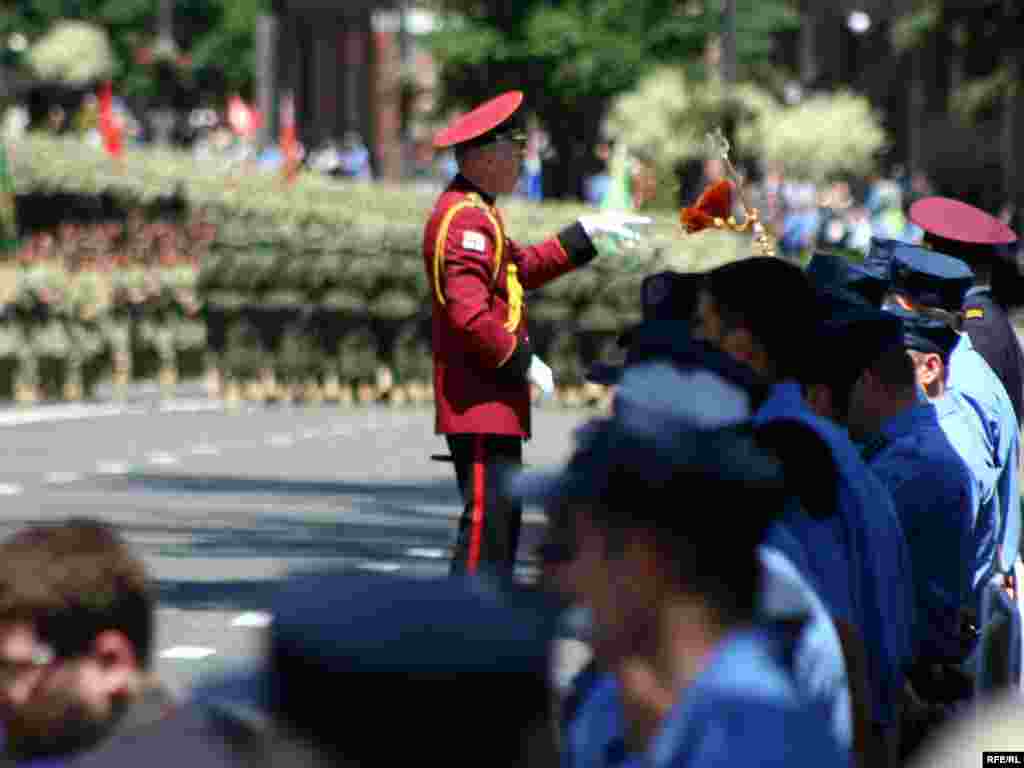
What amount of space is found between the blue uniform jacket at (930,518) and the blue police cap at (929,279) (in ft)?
4.34

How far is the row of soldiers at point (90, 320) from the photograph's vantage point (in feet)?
98.5

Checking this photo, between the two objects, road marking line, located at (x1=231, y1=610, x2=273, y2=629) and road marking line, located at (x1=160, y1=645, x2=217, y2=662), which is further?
road marking line, located at (x1=231, y1=610, x2=273, y2=629)

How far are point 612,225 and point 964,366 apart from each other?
1.84 m

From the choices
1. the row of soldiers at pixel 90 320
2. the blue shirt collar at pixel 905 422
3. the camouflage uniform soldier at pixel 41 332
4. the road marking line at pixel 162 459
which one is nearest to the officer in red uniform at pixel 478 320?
the blue shirt collar at pixel 905 422

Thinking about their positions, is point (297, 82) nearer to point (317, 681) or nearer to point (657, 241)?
point (657, 241)

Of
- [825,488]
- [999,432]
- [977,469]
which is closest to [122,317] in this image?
[999,432]

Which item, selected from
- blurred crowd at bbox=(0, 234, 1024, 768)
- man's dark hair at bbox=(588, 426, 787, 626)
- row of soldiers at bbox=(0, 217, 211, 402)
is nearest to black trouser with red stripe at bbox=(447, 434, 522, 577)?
→ blurred crowd at bbox=(0, 234, 1024, 768)

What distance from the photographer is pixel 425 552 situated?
49.9ft

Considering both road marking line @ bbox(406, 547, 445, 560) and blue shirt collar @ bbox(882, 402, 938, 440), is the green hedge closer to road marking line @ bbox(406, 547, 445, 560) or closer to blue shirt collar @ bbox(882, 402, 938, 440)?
road marking line @ bbox(406, 547, 445, 560)

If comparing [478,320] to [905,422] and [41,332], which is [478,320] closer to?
[905,422]

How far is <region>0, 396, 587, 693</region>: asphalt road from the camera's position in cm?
1318

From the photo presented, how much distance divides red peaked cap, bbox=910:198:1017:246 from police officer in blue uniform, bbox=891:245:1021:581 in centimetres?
79

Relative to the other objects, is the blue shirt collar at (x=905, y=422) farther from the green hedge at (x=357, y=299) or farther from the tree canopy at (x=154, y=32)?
the tree canopy at (x=154, y=32)

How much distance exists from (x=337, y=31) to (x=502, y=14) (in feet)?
81.9
